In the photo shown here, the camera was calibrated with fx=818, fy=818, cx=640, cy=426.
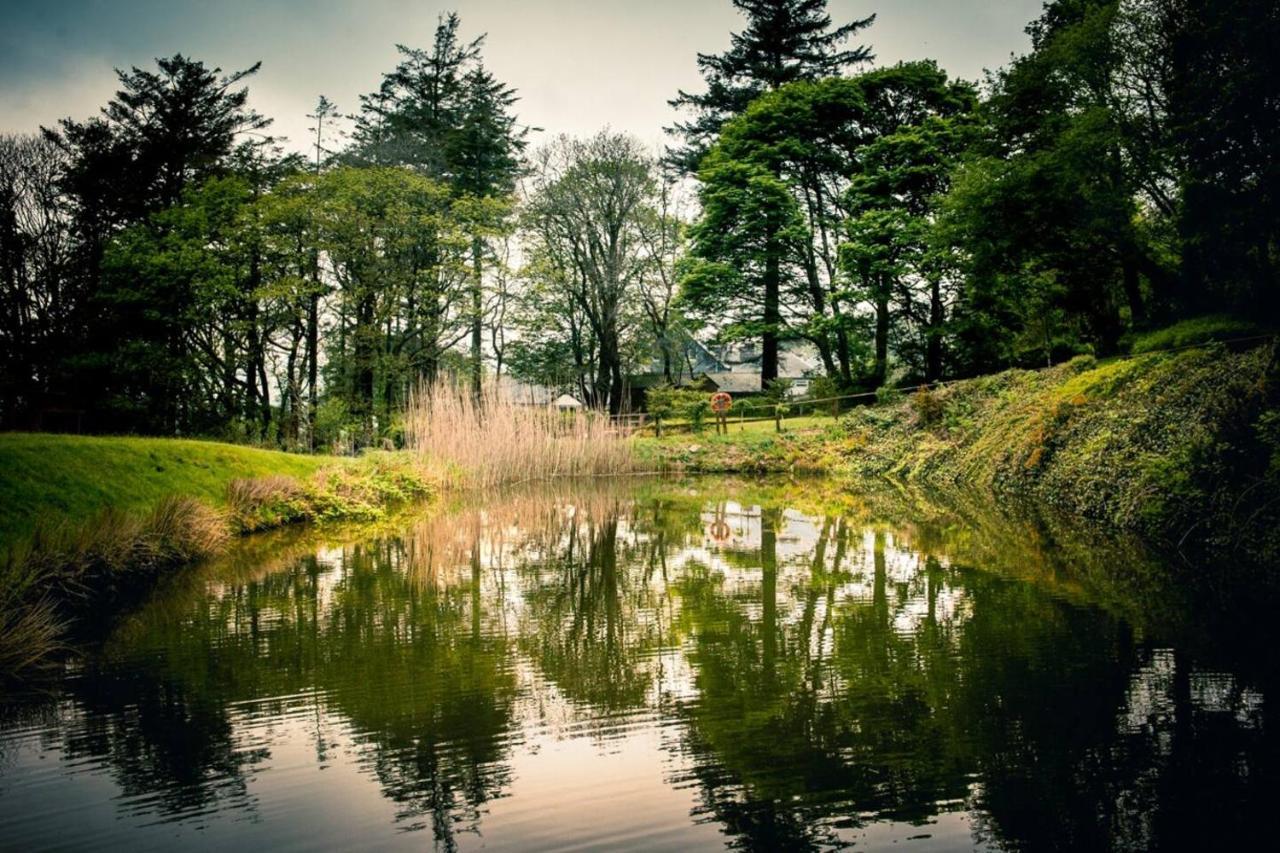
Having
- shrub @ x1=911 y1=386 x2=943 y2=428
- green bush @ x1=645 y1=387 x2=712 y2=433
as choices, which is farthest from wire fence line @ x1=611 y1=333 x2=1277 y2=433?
shrub @ x1=911 y1=386 x2=943 y2=428

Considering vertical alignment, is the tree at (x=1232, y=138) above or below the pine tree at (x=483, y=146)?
below

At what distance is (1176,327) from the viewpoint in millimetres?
12031

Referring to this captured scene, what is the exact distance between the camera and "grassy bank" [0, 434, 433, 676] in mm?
5879

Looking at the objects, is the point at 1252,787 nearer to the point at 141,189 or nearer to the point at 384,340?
the point at 384,340

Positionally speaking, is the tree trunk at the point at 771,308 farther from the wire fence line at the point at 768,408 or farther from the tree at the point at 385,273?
the tree at the point at 385,273

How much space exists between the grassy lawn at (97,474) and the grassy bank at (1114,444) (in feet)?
33.5

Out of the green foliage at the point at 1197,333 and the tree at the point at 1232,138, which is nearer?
the tree at the point at 1232,138

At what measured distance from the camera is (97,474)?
8.96 meters

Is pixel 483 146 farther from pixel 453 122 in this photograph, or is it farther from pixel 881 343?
pixel 881 343

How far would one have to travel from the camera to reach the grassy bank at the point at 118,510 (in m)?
5.88

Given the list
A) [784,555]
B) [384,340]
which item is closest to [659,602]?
[784,555]

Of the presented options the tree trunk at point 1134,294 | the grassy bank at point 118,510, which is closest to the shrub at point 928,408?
the tree trunk at point 1134,294

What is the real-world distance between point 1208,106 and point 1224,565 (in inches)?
236

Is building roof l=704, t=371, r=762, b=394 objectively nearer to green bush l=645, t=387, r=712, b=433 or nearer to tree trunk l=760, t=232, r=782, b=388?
tree trunk l=760, t=232, r=782, b=388
